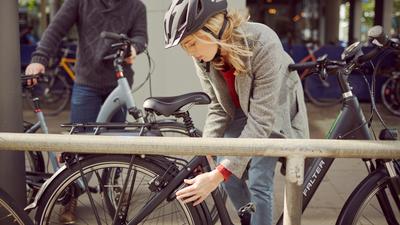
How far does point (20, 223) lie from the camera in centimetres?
237

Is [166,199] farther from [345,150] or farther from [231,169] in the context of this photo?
[345,150]

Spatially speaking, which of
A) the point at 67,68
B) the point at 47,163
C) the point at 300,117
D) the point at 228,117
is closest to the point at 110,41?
the point at 47,163

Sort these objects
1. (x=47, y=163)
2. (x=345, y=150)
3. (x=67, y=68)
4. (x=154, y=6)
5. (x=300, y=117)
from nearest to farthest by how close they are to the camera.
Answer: (x=345, y=150) < (x=300, y=117) < (x=47, y=163) < (x=154, y=6) < (x=67, y=68)

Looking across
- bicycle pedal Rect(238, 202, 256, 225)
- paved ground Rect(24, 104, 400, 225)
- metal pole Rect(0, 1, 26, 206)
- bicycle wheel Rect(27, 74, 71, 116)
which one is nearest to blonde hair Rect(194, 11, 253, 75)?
bicycle pedal Rect(238, 202, 256, 225)

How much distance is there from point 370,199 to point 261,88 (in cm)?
73

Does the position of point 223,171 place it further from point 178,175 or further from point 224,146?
point 224,146

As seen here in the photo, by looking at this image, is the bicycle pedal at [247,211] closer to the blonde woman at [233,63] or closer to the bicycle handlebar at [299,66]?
the blonde woman at [233,63]

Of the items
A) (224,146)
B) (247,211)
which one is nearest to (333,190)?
(247,211)

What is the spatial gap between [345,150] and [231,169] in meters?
0.57

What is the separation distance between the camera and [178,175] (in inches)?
97.2

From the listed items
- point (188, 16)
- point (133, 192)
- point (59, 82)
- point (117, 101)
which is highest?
point (188, 16)

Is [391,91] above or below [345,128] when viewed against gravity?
below

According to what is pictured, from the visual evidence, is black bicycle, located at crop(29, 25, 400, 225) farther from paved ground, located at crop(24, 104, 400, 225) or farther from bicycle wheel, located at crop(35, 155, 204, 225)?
paved ground, located at crop(24, 104, 400, 225)

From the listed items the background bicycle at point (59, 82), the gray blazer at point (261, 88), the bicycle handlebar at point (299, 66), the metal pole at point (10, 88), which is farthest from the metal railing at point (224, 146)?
the background bicycle at point (59, 82)
